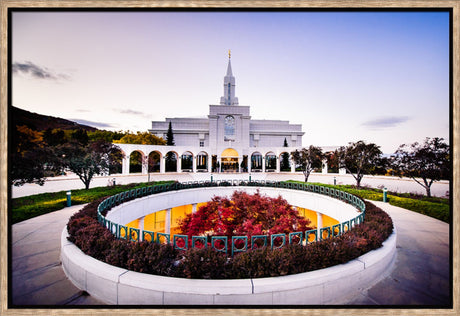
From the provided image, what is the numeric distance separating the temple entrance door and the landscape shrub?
105 ft

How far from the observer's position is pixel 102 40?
4.05 m

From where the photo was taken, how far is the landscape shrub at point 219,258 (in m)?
2.91

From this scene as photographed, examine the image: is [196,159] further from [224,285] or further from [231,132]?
[224,285]

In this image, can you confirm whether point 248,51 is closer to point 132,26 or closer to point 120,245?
point 132,26

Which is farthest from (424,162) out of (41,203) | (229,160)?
(229,160)

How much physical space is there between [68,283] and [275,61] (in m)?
7.16

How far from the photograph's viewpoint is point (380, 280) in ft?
11.1

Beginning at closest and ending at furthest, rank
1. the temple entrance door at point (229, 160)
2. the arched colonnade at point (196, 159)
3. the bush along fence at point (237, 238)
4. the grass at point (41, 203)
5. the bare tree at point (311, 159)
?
the bush along fence at point (237, 238) < the grass at point (41, 203) < the bare tree at point (311, 159) < the arched colonnade at point (196, 159) < the temple entrance door at point (229, 160)

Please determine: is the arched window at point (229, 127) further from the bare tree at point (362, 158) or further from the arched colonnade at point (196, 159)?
the bare tree at point (362, 158)

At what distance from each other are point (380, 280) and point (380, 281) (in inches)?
1.7

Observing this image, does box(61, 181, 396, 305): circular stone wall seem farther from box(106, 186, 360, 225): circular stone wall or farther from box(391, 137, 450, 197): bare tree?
box(391, 137, 450, 197): bare tree

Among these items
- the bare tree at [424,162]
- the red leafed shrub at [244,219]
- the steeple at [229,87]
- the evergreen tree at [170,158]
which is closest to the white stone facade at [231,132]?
the steeple at [229,87]

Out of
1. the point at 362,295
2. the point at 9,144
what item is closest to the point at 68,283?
the point at 9,144

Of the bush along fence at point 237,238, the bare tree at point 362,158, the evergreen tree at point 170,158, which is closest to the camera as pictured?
the bush along fence at point 237,238
